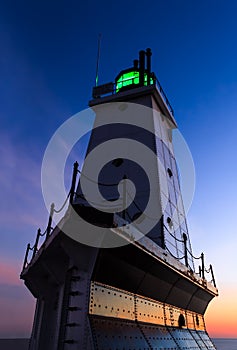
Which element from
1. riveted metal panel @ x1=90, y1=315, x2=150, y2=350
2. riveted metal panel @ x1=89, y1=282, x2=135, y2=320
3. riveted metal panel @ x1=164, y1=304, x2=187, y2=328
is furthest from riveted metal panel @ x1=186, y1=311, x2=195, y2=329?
riveted metal panel @ x1=89, y1=282, x2=135, y2=320

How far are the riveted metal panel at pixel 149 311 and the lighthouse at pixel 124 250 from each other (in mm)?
25

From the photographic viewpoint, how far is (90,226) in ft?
20.4

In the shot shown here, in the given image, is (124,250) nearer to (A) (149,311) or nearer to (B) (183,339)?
(A) (149,311)

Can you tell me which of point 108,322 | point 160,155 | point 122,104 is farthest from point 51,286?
point 122,104

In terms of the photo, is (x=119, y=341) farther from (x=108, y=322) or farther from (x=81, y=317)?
(x=81, y=317)

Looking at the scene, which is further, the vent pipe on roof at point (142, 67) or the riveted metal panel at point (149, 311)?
the vent pipe on roof at point (142, 67)

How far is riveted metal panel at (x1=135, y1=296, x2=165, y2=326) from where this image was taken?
23.7 feet

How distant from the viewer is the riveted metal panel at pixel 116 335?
219 inches

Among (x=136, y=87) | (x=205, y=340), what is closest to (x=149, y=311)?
(x=205, y=340)

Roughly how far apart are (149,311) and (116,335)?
2014 millimetres

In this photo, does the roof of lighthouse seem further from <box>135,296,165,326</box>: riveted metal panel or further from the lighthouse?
<box>135,296,165,326</box>: riveted metal panel

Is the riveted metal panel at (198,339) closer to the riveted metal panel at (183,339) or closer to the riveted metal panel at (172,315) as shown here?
the riveted metal panel at (183,339)

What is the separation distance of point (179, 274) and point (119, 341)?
3546mm

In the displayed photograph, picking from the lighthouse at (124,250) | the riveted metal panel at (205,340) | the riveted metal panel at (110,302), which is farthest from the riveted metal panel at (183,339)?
the riveted metal panel at (110,302)
